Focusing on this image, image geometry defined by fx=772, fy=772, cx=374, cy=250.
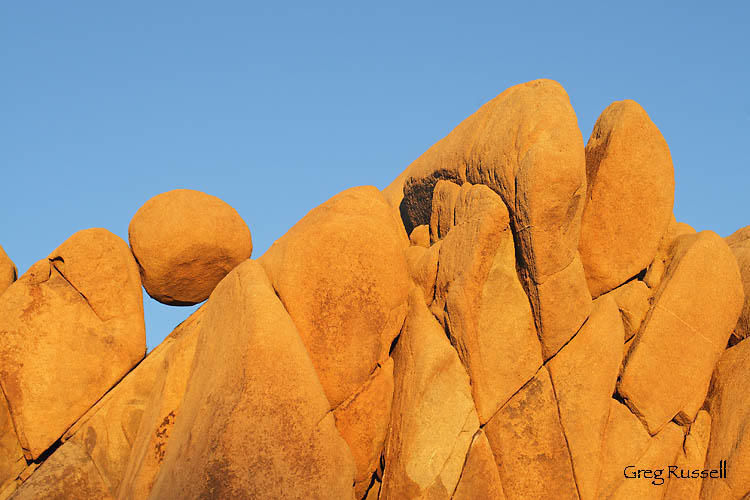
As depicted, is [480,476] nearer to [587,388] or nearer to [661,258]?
[587,388]

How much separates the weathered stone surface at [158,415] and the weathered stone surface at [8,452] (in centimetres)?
171

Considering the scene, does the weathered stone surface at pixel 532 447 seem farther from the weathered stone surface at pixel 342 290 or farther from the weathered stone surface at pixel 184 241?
the weathered stone surface at pixel 184 241

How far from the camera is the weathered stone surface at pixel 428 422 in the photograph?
9.26 m

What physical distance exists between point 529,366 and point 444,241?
6.48 ft

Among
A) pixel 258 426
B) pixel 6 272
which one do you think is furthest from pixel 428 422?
pixel 6 272

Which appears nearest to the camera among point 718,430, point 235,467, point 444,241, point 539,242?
point 235,467

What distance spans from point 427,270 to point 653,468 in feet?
13.6

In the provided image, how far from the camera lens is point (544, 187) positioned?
31.3 feet

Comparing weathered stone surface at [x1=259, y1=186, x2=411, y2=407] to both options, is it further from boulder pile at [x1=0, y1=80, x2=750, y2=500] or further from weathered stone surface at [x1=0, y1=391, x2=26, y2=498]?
weathered stone surface at [x1=0, y1=391, x2=26, y2=498]

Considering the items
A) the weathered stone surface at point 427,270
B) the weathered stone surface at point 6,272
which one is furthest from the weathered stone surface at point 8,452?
the weathered stone surface at point 427,270

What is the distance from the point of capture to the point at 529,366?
9961mm

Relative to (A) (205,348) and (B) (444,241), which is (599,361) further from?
(A) (205,348)

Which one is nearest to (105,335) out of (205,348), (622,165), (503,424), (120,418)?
(120,418)

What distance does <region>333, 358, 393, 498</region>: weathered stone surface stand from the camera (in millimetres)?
9633
